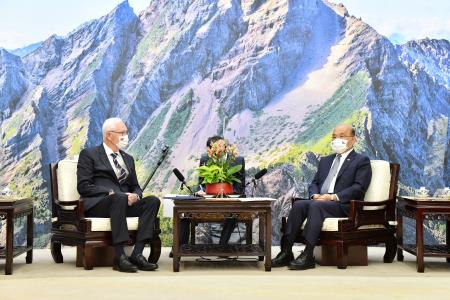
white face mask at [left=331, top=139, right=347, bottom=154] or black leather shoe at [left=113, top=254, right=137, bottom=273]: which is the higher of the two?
white face mask at [left=331, top=139, right=347, bottom=154]

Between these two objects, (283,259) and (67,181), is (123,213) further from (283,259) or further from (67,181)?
(283,259)

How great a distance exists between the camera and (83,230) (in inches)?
210

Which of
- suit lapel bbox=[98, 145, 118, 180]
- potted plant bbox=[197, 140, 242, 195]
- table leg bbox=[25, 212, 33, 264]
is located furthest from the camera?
table leg bbox=[25, 212, 33, 264]

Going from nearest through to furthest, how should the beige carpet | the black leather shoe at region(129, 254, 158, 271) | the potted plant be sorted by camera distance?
the beige carpet, the black leather shoe at region(129, 254, 158, 271), the potted plant

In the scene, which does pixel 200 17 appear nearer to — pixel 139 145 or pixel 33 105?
→ pixel 139 145

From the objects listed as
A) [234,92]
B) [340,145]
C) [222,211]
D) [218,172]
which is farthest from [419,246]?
[234,92]

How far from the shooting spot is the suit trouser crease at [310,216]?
5457mm

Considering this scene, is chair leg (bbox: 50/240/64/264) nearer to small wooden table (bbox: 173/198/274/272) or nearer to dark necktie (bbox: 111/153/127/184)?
dark necktie (bbox: 111/153/127/184)

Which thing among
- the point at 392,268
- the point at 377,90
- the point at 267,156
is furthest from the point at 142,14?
the point at 392,268

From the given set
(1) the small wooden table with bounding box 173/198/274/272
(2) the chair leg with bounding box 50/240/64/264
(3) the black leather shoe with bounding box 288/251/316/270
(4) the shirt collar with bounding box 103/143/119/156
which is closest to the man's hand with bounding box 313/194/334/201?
(3) the black leather shoe with bounding box 288/251/316/270

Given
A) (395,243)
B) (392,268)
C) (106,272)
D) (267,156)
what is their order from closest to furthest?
1. (106,272)
2. (392,268)
3. (395,243)
4. (267,156)

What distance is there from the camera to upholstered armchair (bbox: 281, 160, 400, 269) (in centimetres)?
546

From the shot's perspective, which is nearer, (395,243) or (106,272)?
(106,272)

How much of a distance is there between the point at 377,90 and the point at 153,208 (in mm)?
4971
